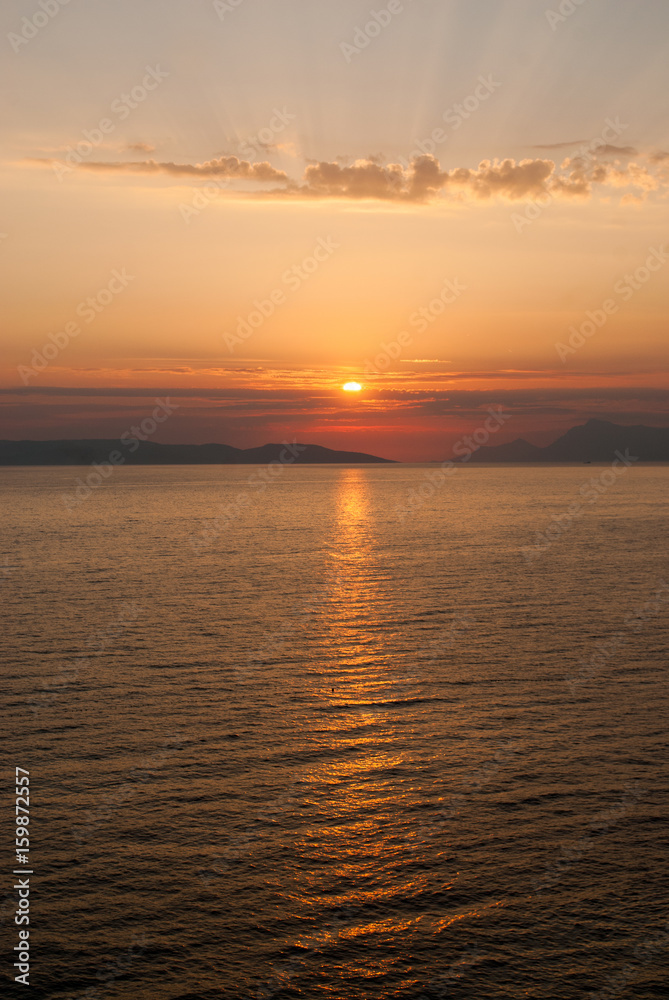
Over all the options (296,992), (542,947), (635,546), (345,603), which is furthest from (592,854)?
(635,546)

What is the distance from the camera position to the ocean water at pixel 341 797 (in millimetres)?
18422

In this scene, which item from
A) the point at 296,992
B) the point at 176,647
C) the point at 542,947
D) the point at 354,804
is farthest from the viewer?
the point at 176,647

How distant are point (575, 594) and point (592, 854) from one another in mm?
43629

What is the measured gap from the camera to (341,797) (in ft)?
85.7

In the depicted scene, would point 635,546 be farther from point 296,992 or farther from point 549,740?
point 296,992

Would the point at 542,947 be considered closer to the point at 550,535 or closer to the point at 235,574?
the point at 235,574

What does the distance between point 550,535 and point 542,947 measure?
10094cm

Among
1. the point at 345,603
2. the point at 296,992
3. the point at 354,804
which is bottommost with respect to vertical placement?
the point at 296,992

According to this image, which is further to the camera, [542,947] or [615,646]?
[615,646]

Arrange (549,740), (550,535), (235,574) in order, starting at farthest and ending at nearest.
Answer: (550,535)
(235,574)
(549,740)

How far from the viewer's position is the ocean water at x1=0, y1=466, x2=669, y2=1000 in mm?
18422

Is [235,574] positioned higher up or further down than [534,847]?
higher up

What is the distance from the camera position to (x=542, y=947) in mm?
18734

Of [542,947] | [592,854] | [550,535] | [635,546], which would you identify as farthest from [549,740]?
[550,535]
